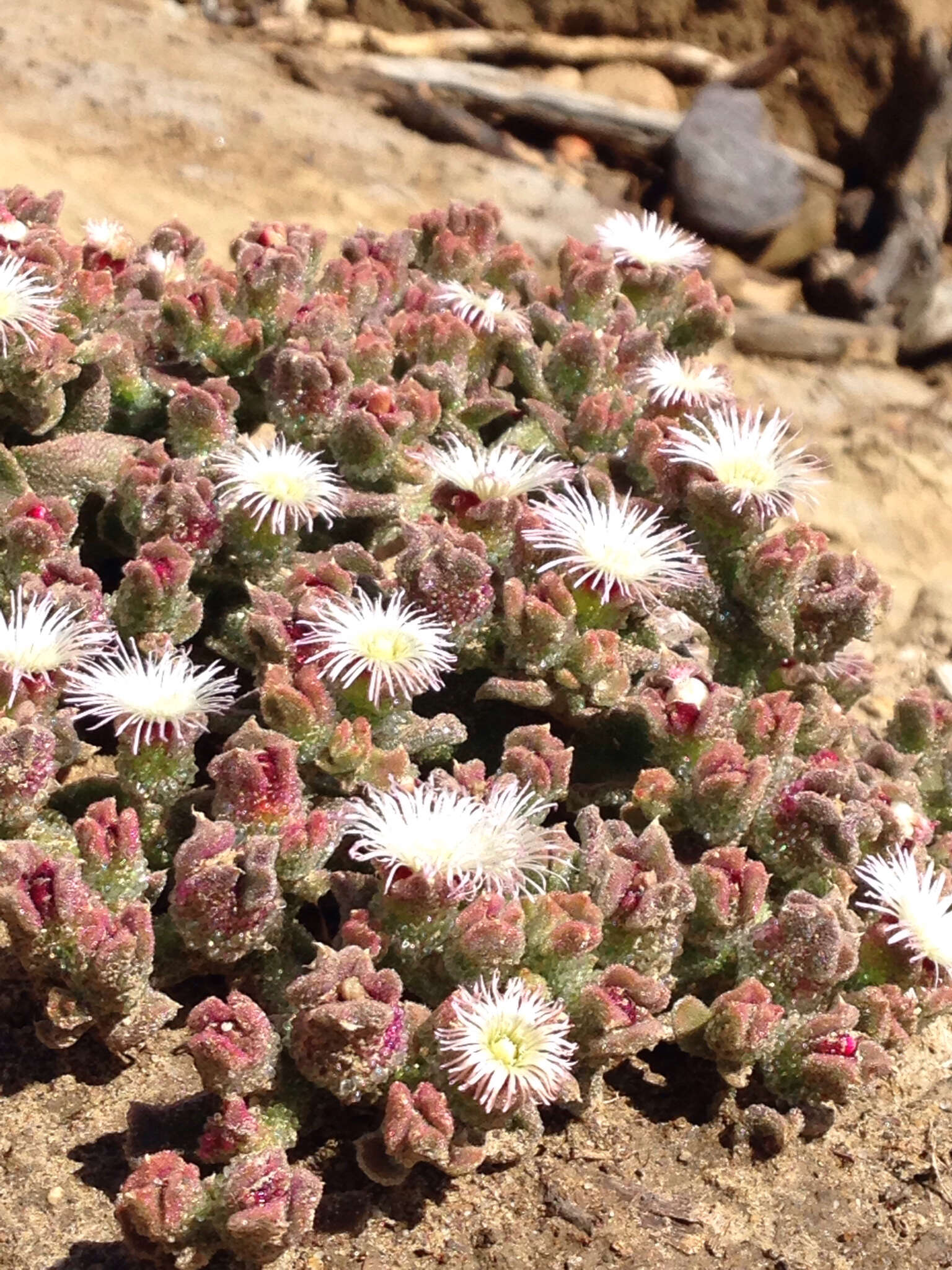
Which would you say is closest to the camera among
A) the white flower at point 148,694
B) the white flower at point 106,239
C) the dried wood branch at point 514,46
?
the white flower at point 148,694

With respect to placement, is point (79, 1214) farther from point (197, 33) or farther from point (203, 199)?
point (197, 33)

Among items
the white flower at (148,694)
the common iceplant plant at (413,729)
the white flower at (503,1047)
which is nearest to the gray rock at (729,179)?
the common iceplant plant at (413,729)

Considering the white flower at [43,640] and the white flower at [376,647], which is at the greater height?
the white flower at [376,647]

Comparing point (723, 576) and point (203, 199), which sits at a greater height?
point (723, 576)

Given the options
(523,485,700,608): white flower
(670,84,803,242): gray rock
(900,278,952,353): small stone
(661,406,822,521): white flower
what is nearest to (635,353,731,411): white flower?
(661,406,822,521): white flower

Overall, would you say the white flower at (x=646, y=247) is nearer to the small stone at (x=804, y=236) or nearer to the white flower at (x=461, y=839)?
the white flower at (x=461, y=839)

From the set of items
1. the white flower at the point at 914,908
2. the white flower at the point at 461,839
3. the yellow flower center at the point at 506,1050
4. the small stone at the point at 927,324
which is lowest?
the small stone at the point at 927,324

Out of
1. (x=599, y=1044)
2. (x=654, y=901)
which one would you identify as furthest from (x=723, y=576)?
(x=599, y=1044)

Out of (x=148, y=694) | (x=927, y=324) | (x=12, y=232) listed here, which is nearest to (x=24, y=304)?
(x=12, y=232)
